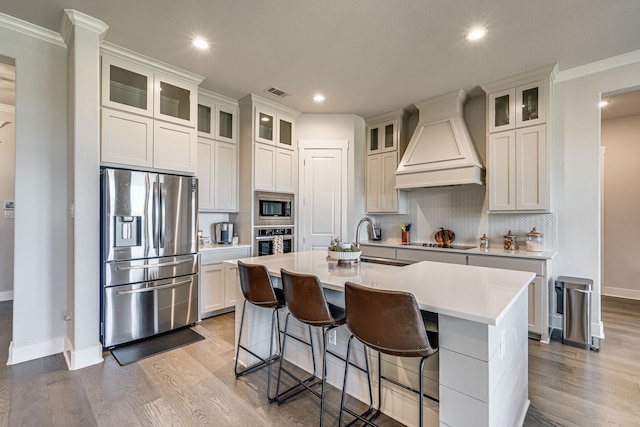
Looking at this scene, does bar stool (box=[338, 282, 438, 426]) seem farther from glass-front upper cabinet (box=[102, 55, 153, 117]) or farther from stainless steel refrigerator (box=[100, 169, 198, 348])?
glass-front upper cabinet (box=[102, 55, 153, 117])

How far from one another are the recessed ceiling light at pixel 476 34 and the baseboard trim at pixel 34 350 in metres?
4.50

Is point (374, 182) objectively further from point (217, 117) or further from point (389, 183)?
point (217, 117)

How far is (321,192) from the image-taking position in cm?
446

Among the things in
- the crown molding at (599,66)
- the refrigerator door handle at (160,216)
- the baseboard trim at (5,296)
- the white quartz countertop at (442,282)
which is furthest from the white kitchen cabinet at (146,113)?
the crown molding at (599,66)

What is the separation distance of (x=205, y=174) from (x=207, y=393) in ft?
8.43

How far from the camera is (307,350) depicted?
2301 mm

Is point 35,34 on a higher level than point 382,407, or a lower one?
higher

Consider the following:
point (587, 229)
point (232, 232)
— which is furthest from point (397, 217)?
point (232, 232)

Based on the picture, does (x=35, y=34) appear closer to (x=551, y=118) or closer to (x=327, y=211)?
(x=327, y=211)

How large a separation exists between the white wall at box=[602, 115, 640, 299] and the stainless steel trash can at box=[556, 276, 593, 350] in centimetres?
245

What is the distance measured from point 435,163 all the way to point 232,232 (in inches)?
113

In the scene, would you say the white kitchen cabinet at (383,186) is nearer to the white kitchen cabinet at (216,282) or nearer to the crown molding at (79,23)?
the white kitchen cabinet at (216,282)

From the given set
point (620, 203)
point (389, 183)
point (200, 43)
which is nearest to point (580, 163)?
point (389, 183)

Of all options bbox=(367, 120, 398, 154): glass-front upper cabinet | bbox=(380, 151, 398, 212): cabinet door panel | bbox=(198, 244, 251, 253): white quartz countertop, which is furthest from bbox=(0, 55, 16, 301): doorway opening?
bbox=(380, 151, 398, 212): cabinet door panel
